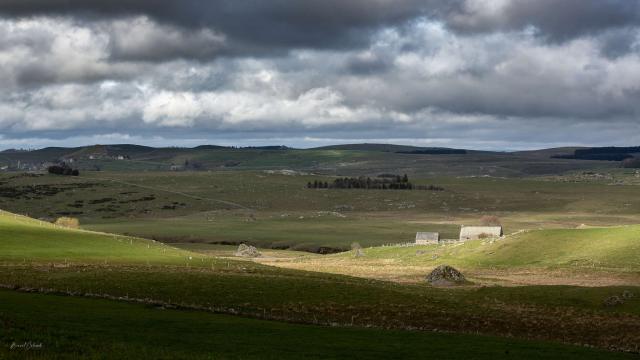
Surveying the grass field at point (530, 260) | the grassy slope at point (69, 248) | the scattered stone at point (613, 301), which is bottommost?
the grass field at point (530, 260)

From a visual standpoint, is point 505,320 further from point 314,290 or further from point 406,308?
point 314,290

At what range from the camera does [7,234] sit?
3378 inches

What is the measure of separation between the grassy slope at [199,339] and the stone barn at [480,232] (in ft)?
305

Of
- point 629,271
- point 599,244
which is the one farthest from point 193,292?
point 599,244

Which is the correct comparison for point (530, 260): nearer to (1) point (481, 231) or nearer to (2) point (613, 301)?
(1) point (481, 231)

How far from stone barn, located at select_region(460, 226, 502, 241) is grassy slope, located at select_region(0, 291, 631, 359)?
3656 inches

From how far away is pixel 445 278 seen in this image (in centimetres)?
7650

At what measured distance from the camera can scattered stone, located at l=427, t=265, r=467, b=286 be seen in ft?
248

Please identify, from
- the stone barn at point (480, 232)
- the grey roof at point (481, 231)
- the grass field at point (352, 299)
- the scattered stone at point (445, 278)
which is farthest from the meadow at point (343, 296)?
the grey roof at point (481, 231)

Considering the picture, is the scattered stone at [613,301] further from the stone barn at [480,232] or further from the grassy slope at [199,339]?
the stone barn at [480,232]

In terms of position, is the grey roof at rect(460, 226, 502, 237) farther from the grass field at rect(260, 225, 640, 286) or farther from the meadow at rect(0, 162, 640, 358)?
the meadow at rect(0, 162, 640, 358)

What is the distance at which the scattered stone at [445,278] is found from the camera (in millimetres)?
75562

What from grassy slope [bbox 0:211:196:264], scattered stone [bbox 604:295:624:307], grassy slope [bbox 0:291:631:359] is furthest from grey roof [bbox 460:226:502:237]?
grassy slope [bbox 0:291:631:359]

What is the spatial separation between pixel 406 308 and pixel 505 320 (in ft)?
22.4
